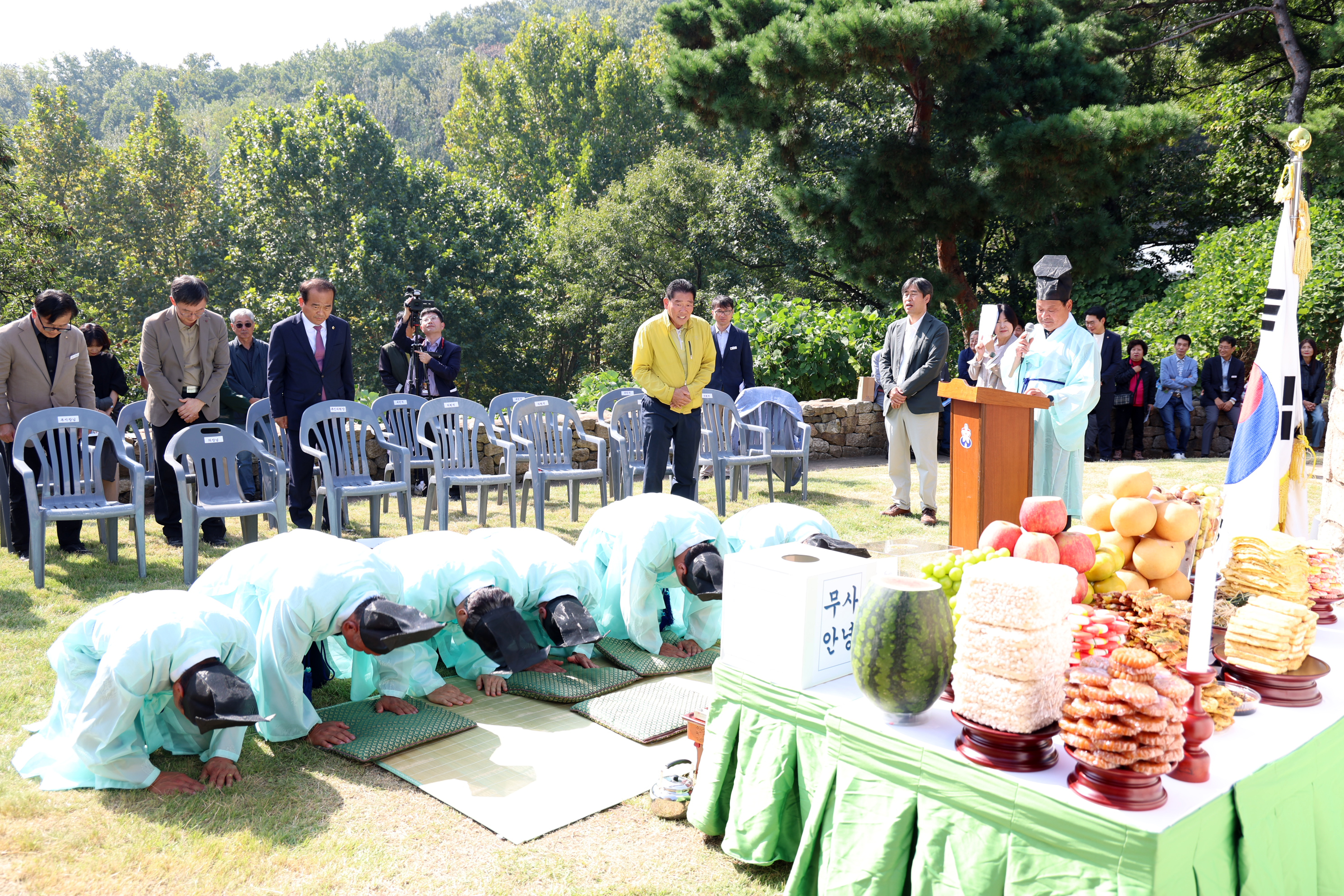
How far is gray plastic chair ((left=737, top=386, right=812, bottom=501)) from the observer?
939 centimetres

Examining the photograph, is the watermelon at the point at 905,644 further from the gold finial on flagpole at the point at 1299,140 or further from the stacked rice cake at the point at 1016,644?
the gold finial on flagpole at the point at 1299,140

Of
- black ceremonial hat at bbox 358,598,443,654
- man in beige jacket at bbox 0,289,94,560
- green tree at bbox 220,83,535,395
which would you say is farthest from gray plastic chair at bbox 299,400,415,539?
green tree at bbox 220,83,535,395

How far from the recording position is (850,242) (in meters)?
15.8

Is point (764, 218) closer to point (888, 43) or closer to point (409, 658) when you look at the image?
point (888, 43)

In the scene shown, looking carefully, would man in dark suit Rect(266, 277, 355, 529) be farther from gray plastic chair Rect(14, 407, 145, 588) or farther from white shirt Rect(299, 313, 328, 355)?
gray plastic chair Rect(14, 407, 145, 588)

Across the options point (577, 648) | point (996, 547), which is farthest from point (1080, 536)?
point (577, 648)

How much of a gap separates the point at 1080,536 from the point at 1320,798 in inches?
34.8

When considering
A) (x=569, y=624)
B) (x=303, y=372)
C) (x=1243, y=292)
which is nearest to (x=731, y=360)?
(x=303, y=372)

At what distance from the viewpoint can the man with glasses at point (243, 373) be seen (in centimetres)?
832

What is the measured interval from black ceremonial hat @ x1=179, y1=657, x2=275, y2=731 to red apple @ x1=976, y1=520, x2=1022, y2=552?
2.41 meters

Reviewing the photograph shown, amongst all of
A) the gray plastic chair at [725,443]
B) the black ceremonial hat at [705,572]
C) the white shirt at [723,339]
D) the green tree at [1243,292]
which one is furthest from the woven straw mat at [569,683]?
the green tree at [1243,292]

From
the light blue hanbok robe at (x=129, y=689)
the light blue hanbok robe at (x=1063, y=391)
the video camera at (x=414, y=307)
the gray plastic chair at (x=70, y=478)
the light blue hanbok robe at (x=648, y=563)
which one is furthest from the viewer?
the video camera at (x=414, y=307)

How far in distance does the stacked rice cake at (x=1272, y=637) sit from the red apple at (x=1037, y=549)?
485 mm

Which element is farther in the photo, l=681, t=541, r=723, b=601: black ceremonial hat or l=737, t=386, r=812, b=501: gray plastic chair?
l=737, t=386, r=812, b=501: gray plastic chair
